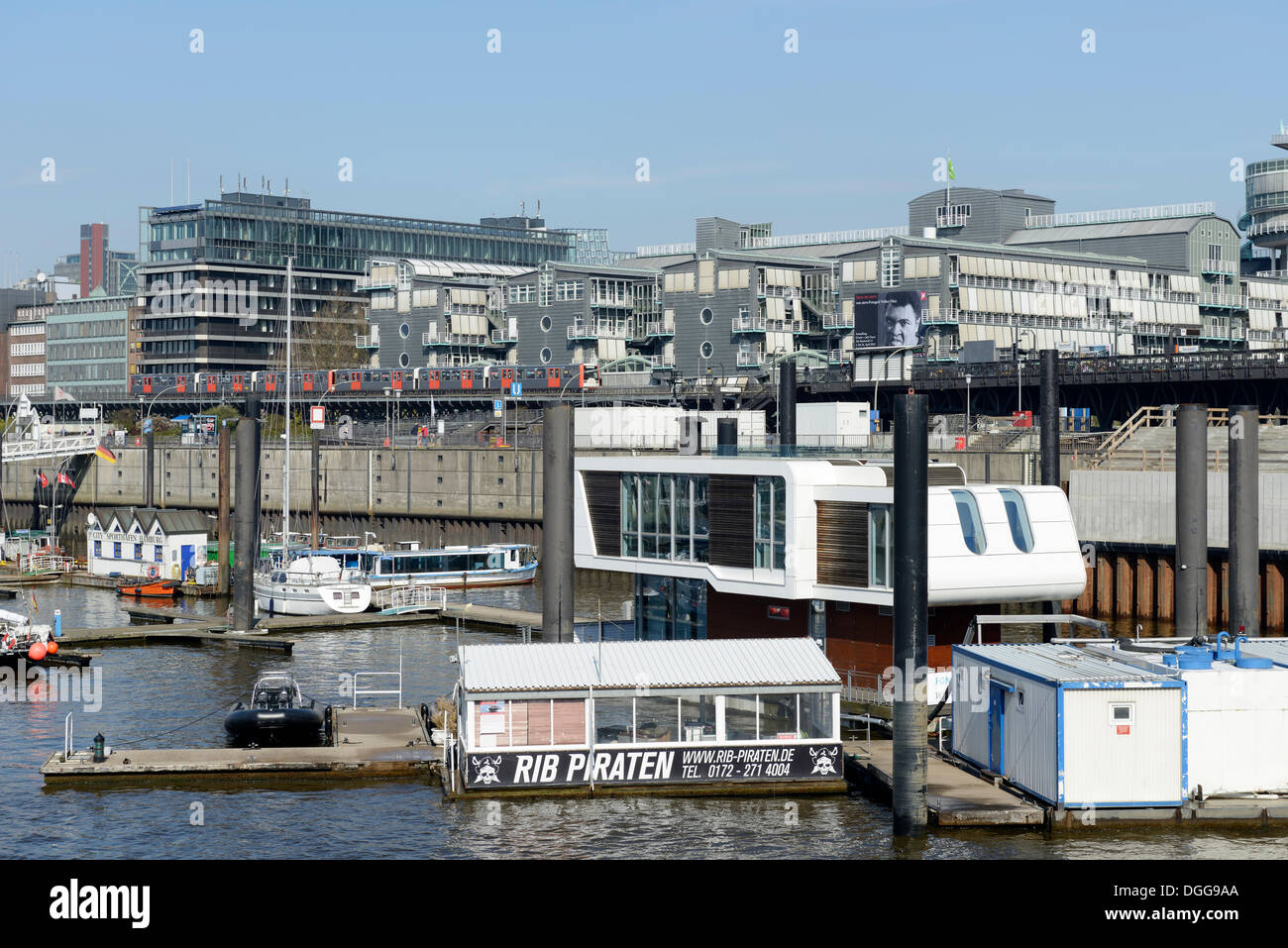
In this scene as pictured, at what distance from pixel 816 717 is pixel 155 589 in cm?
6155

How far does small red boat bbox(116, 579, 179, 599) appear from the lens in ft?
306

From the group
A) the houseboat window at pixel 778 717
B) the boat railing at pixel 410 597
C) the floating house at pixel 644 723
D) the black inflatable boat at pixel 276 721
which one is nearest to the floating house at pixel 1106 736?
the floating house at pixel 644 723

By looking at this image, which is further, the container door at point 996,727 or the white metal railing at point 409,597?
the white metal railing at point 409,597

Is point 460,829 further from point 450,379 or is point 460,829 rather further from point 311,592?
point 450,379

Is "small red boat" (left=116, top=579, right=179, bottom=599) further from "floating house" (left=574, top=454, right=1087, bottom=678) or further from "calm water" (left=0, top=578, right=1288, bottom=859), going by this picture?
"floating house" (left=574, top=454, right=1087, bottom=678)

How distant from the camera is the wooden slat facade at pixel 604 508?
2147 inches

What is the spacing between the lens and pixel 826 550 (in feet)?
158

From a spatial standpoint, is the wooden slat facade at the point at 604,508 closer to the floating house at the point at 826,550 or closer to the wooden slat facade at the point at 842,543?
the floating house at the point at 826,550

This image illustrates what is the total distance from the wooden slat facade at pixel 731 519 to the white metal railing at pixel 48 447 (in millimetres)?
97450

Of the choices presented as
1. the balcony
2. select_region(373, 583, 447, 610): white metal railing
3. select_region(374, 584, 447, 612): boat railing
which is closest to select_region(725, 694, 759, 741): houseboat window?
select_region(374, 584, 447, 612): boat railing

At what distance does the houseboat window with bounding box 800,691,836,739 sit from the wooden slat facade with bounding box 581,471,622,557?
14.7 metres

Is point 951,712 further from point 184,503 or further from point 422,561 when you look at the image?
point 184,503
